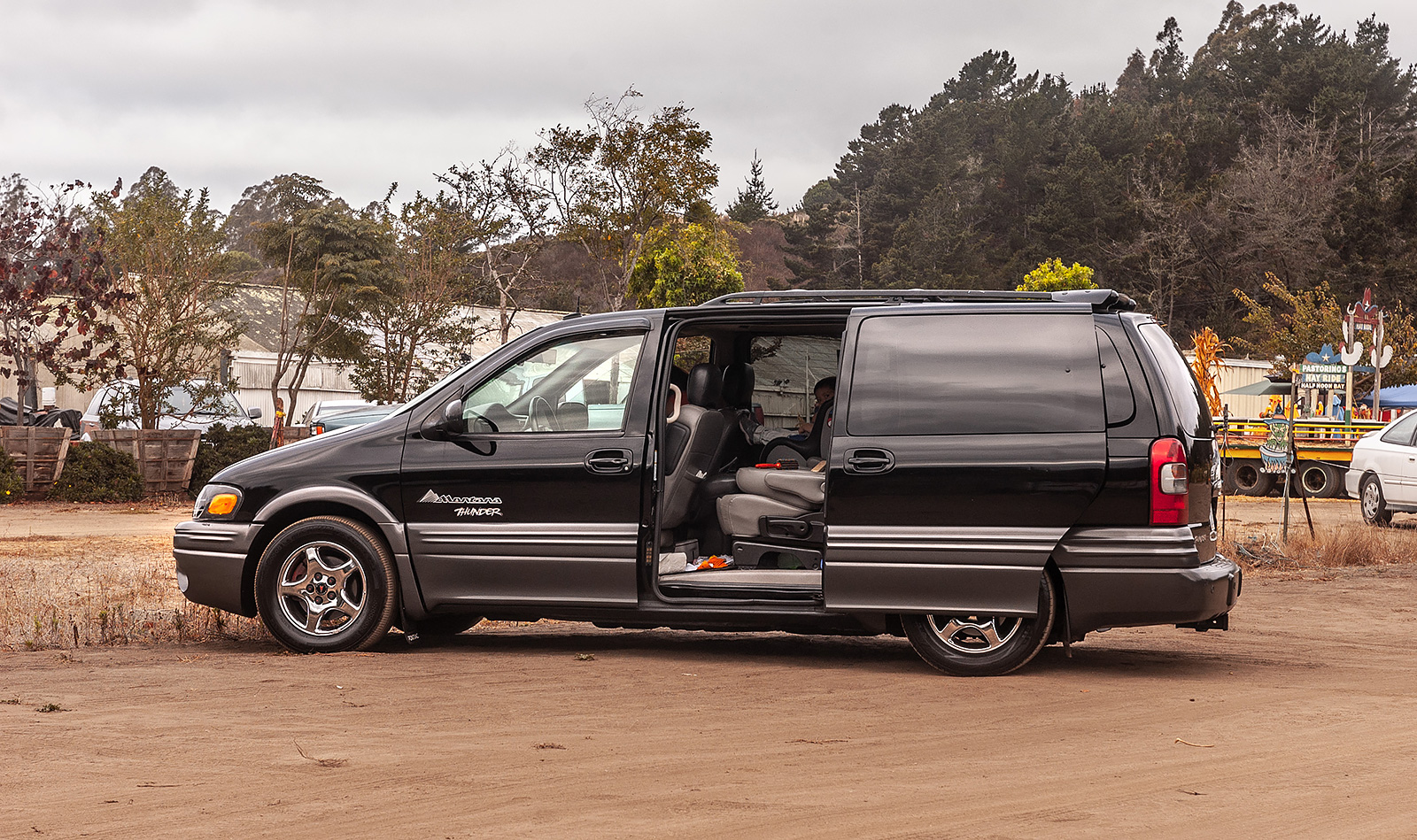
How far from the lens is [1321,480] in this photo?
2812 cm

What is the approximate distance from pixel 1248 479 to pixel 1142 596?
24532mm

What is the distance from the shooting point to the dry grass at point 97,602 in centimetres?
823

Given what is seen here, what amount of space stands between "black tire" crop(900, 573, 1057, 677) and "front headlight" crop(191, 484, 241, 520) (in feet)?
12.4

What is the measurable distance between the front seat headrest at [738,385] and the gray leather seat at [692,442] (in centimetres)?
13

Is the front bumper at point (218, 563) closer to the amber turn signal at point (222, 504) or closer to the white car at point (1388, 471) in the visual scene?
the amber turn signal at point (222, 504)

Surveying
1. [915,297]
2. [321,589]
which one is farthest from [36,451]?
[915,297]

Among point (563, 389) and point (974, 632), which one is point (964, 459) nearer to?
point (974, 632)

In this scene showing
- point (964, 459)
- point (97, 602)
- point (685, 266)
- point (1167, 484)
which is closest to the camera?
point (1167, 484)

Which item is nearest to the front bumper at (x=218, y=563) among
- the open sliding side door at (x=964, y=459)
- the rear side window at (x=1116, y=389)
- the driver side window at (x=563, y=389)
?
the driver side window at (x=563, y=389)

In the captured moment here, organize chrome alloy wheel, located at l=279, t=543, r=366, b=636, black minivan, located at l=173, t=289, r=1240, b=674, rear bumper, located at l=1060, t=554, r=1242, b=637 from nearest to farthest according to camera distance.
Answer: rear bumper, located at l=1060, t=554, r=1242, b=637 → black minivan, located at l=173, t=289, r=1240, b=674 → chrome alloy wheel, located at l=279, t=543, r=366, b=636

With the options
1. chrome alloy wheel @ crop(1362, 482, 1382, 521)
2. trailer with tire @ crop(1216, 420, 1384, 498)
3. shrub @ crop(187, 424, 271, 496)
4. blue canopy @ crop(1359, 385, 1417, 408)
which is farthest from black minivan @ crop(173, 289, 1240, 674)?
blue canopy @ crop(1359, 385, 1417, 408)

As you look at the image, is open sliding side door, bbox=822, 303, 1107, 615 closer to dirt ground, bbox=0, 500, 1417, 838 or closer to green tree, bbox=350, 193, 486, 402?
dirt ground, bbox=0, 500, 1417, 838

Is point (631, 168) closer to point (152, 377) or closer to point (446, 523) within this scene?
point (152, 377)

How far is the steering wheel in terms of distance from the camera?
24.7 feet
